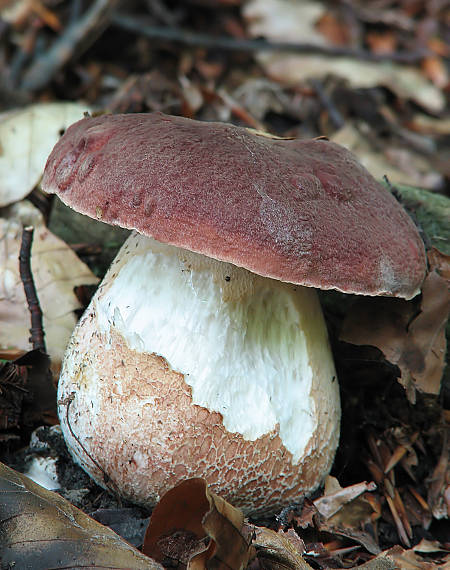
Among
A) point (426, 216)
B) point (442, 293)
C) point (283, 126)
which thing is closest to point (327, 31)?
point (283, 126)

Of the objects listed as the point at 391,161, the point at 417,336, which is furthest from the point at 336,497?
the point at 391,161

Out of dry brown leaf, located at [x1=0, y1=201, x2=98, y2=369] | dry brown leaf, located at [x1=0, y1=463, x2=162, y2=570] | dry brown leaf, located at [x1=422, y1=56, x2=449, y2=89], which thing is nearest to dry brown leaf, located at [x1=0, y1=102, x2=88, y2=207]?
dry brown leaf, located at [x1=0, y1=201, x2=98, y2=369]

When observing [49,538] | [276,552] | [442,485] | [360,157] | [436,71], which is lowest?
[436,71]

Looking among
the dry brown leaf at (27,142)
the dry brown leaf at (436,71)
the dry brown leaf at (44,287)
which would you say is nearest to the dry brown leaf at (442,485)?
the dry brown leaf at (44,287)

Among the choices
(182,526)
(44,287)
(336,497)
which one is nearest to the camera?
(182,526)

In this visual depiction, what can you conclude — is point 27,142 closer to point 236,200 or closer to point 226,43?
point 236,200

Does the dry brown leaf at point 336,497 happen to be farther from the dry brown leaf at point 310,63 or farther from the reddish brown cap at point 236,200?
the dry brown leaf at point 310,63
